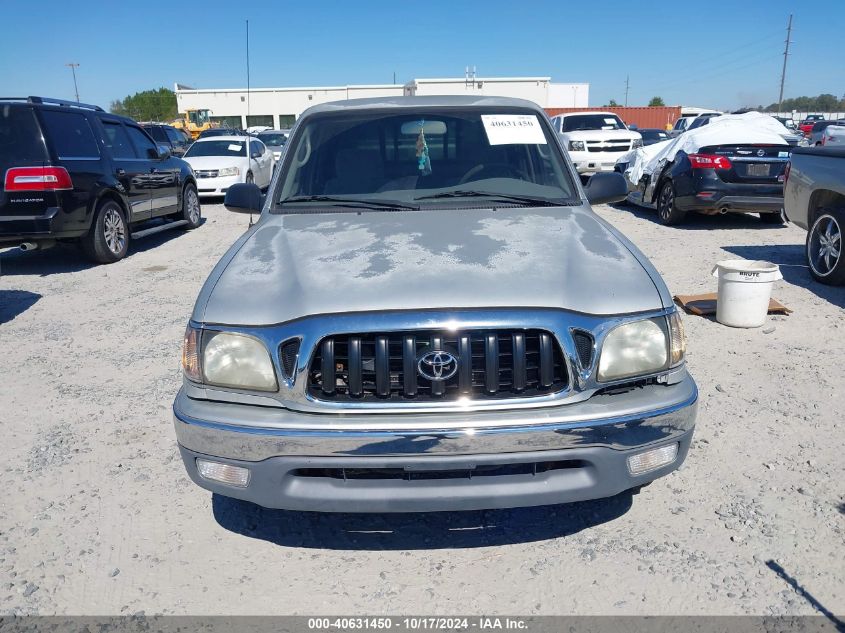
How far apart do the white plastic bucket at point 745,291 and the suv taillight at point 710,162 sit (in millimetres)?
4270

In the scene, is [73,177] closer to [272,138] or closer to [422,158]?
[422,158]

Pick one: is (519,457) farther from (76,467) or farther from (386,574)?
(76,467)

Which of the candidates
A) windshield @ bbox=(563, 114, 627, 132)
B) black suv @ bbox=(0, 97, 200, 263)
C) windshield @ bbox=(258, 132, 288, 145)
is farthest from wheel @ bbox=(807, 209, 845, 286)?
windshield @ bbox=(258, 132, 288, 145)

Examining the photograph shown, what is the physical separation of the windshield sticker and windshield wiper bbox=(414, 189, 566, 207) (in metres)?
0.36

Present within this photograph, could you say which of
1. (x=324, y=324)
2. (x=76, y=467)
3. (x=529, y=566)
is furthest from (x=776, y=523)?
(x=76, y=467)

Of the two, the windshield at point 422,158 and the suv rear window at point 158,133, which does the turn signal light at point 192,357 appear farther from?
the suv rear window at point 158,133

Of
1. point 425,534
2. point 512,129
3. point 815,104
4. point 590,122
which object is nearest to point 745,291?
point 512,129

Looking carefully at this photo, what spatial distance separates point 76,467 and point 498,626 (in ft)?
7.75

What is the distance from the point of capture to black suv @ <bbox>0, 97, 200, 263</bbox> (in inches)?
285

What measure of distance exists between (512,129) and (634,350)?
1.88 metres

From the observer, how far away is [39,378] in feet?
15.7

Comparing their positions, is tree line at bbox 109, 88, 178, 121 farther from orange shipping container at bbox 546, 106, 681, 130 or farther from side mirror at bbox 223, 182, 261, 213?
side mirror at bbox 223, 182, 261, 213

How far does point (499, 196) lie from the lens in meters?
3.60

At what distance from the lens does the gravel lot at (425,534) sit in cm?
249
